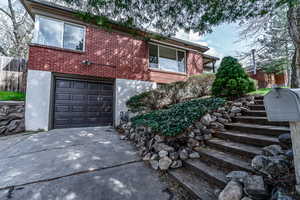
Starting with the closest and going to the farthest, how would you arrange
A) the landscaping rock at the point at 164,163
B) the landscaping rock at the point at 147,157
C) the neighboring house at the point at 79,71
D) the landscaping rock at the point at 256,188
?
the landscaping rock at the point at 256,188 → the landscaping rock at the point at 164,163 → the landscaping rock at the point at 147,157 → the neighboring house at the point at 79,71

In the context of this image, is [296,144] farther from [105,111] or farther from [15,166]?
[105,111]

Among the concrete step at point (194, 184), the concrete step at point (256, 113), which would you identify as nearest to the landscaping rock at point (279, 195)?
the concrete step at point (194, 184)

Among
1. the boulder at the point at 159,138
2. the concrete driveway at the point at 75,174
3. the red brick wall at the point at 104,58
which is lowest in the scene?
the concrete driveway at the point at 75,174

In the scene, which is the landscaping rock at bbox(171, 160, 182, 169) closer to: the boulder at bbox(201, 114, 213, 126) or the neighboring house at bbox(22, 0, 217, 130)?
the boulder at bbox(201, 114, 213, 126)

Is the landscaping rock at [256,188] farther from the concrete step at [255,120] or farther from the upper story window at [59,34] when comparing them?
the upper story window at [59,34]

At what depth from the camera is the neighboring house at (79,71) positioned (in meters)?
5.02

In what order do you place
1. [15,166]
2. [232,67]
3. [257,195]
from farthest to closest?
[232,67] < [15,166] < [257,195]

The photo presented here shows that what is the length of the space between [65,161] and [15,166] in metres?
0.88

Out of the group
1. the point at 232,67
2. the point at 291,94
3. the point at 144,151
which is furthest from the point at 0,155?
the point at 232,67

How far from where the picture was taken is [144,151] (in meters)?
3.01

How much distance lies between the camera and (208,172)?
6.07 ft

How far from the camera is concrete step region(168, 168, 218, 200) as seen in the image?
1.58m

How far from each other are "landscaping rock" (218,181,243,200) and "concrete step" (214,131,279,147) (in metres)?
1.01

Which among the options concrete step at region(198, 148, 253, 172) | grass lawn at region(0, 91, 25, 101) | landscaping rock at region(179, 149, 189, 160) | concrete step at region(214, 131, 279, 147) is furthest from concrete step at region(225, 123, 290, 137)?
grass lawn at region(0, 91, 25, 101)
